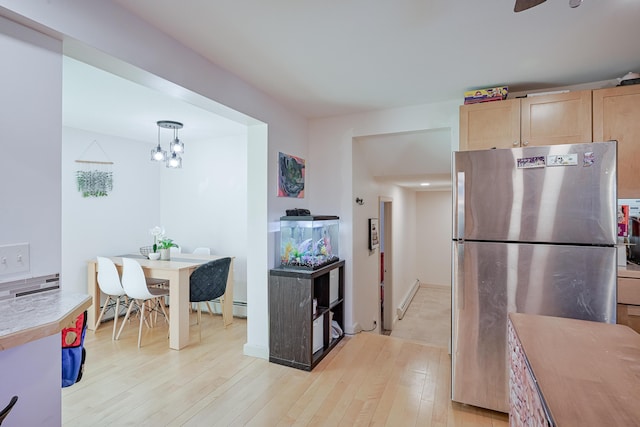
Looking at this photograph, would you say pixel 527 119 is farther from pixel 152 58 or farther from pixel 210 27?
pixel 152 58

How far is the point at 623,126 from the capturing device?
2232mm

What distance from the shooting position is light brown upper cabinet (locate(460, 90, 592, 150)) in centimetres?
232

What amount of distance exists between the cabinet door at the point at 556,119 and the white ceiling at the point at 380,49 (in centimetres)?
22

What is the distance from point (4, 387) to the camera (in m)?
1.23

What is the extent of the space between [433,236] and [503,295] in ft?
18.0

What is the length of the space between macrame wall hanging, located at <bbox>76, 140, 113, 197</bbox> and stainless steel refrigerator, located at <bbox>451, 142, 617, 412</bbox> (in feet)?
14.1

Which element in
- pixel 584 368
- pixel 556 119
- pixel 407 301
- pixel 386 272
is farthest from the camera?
pixel 407 301

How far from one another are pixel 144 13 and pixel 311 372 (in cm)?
280

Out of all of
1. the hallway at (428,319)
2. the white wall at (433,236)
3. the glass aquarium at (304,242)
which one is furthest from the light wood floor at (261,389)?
the white wall at (433,236)

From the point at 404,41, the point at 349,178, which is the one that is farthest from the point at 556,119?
the point at 349,178

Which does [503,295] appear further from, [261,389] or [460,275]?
[261,389]

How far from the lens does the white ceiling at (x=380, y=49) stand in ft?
5.54

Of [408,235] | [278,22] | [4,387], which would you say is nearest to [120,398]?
[4,387]

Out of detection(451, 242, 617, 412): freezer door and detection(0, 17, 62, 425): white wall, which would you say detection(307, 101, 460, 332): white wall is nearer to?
detection(451, 242, 617, 412): freezer door
